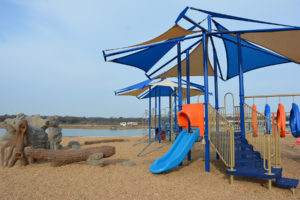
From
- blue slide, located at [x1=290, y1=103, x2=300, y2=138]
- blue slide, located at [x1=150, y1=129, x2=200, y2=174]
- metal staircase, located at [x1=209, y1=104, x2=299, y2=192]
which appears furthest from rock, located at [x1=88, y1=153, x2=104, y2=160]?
blue slide, located at [x1=290, y1=103, x2=300, y2=138]

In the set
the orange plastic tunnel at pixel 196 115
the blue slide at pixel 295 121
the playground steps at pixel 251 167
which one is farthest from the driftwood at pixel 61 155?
the blue slide at pixel 295 121

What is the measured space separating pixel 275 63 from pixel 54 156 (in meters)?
9.47

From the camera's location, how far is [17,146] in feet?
21.6

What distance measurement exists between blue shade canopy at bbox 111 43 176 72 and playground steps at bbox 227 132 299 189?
3821mm

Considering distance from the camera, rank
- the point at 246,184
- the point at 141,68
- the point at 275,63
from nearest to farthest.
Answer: the point at 246,184
the point at 141,68
the point at 275,63

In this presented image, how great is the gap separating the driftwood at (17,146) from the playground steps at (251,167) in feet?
19.7

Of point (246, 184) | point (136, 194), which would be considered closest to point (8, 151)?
point (136, 194)

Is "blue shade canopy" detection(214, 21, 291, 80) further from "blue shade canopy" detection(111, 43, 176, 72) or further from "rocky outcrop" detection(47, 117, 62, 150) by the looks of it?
"rocky outcrop" detection(47, 117, 62, 150)

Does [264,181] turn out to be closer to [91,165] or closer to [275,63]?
[91,165]

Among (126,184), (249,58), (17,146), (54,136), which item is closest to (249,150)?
(126,184)

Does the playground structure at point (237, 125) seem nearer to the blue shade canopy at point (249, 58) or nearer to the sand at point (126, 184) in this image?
the sand at point (126, 184)

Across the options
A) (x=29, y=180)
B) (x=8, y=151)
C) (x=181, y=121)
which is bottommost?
(x=29, y=180)

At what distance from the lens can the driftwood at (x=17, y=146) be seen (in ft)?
21.2

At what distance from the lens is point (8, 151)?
21.5 feet
